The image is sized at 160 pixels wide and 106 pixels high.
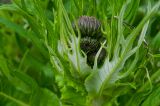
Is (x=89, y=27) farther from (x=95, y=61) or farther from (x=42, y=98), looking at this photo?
(x=42, y=98)

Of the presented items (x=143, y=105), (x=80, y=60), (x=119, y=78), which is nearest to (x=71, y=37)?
(x=80, y=60)

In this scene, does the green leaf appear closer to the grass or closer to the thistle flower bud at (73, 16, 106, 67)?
the grass

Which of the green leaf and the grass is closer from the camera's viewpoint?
the grass

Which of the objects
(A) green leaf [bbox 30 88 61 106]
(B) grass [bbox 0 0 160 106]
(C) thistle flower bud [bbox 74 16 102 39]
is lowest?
(A) green leaf [bbox 30 88 61 106]

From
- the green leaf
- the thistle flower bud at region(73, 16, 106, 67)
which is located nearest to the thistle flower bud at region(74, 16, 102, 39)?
the thistle flower bud at region(73, 16, 106, 67)

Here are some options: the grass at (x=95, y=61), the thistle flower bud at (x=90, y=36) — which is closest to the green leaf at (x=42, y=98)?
the grass at (x=95, y=61)

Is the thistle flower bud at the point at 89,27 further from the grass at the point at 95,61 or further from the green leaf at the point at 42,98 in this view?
the green leaf at the point at 42,98

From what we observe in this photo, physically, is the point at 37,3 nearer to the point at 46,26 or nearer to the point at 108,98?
the point at 46,26

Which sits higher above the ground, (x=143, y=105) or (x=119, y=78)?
(x=119, y=78)

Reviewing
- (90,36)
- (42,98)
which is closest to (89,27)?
(90,36)
